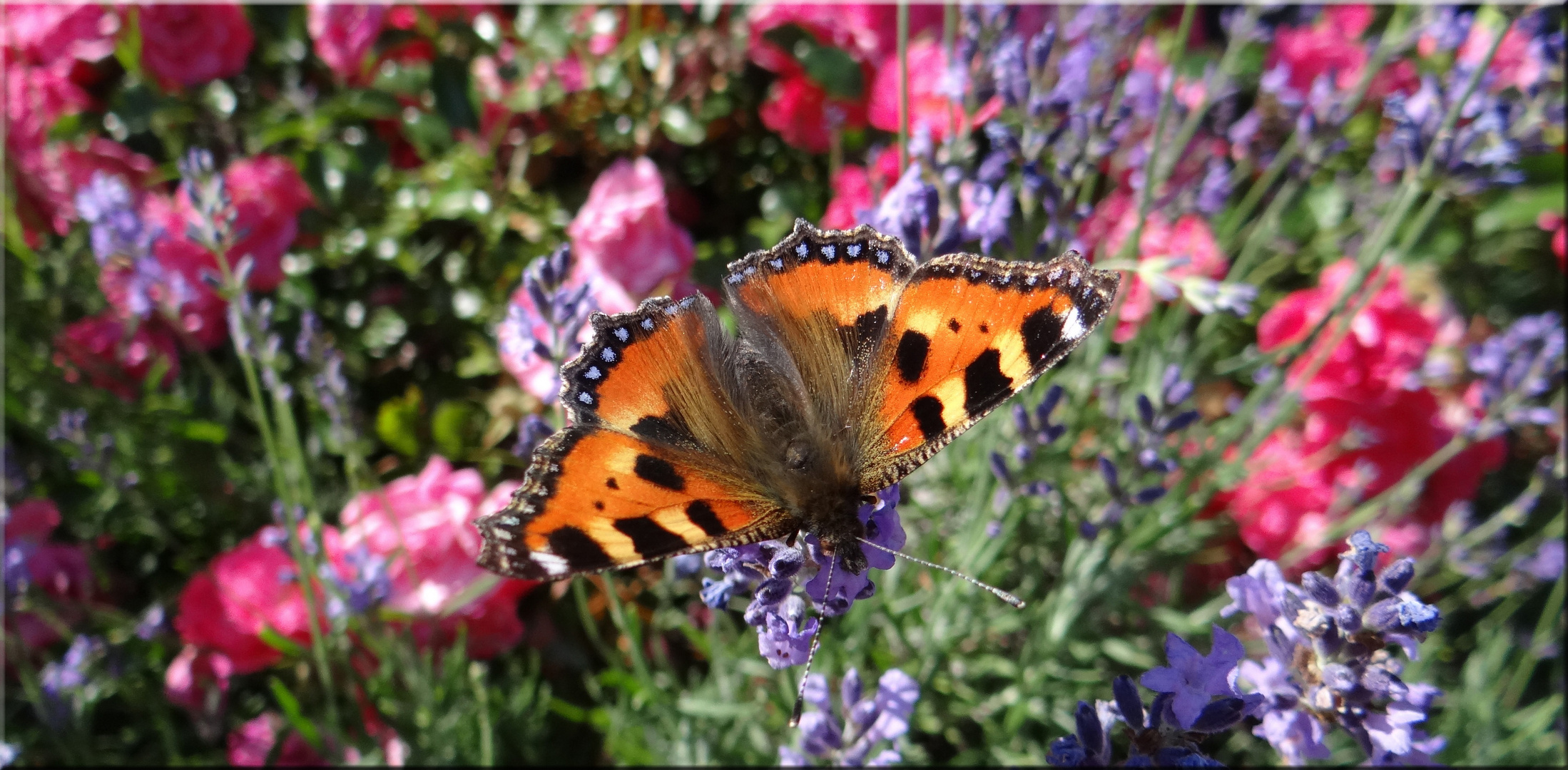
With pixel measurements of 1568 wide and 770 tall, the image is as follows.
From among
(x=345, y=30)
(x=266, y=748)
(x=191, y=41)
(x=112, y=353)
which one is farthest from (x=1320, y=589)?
(x=191, y=41)

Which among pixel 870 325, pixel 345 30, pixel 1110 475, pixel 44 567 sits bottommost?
pixel 1110 475

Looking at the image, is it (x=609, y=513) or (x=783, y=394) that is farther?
(x=783, y=394)

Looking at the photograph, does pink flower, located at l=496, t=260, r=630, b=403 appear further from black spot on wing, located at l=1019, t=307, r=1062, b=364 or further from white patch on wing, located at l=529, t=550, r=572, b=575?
black spot on wing, located at l=1019, t=307, r=1062, b=364

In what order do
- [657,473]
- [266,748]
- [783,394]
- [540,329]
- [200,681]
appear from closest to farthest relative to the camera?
1. [657,473]
2. [783,394]
3. [540,329]
4. [266,748]
5. [200,681]

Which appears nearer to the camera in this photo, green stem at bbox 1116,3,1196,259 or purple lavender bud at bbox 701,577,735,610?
purple lavender bud at bbox 701,577,735,610

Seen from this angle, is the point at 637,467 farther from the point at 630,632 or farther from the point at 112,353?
the point at 112,353

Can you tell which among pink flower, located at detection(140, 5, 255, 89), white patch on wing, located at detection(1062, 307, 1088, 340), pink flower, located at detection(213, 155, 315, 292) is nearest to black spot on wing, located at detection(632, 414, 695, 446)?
white patch on wing, located at detection(1062, 307, 1088, 340)
